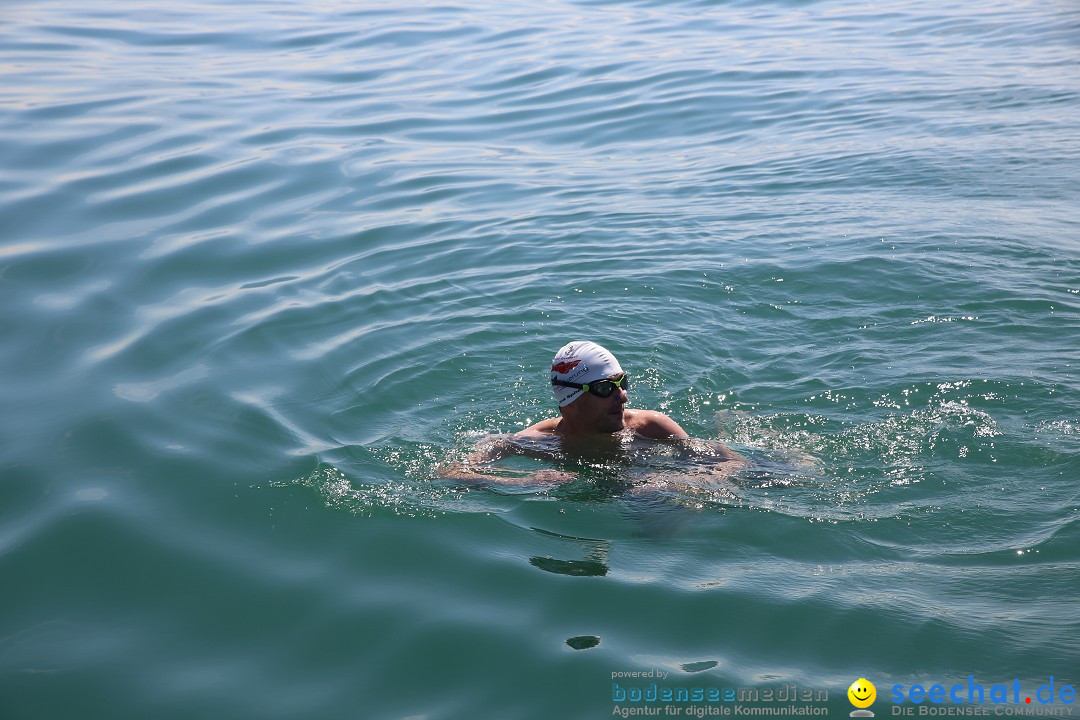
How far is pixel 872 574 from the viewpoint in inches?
230

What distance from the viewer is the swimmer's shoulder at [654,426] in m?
7.48

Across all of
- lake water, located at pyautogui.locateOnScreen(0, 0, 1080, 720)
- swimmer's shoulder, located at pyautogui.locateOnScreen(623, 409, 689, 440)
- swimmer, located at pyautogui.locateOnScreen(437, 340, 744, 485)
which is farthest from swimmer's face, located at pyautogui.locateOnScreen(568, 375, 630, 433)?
lake water, located at pyautogui.locateOnScreen(0, 0, 1080, 720)

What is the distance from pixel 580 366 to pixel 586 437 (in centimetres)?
54

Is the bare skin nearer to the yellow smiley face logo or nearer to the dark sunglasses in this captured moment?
the dark sunglasses

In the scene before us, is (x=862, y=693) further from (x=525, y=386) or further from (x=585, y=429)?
(x=525, y=386)

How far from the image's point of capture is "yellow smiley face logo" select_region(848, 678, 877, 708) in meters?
4.79

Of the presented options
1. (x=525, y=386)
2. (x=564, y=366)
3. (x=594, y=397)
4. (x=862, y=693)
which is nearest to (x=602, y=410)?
(x=594, y=397)

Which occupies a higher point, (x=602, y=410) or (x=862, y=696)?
(x=602, y=410)

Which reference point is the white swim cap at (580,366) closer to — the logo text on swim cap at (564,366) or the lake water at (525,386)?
the logo text on swim cap at (564,366)

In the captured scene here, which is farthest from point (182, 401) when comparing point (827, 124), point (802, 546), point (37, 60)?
point (37, 60)

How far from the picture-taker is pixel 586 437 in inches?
295

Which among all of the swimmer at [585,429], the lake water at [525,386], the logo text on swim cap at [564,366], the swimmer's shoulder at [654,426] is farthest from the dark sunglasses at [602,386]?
the lake water at [525,386]

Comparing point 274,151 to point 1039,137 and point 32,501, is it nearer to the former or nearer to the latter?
point 32,501

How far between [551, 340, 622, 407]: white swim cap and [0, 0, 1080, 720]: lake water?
64 cm
